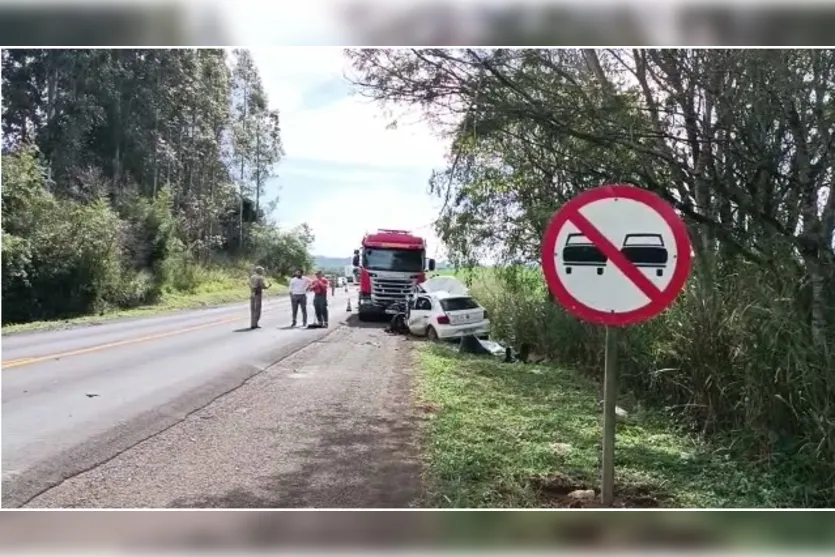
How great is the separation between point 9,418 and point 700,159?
162 inches

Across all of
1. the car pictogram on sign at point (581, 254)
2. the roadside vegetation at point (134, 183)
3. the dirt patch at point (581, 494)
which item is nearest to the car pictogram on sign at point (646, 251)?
the car pictogram on sign at point (581, 254)

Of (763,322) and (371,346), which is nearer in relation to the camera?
(763,322)

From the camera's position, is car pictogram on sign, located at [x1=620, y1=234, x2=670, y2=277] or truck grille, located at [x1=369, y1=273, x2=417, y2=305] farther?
truck grille, located at [x1=369, y1=273, x2=417, y2=305]

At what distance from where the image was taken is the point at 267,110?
3766 millimetres

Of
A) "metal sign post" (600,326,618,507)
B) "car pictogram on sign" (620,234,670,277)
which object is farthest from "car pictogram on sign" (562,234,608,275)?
"metal sign post" (600,326,618,507)

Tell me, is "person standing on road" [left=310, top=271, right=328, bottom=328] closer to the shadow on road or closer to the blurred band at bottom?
the shadow on road

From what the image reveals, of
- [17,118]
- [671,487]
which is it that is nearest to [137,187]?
[17,118]

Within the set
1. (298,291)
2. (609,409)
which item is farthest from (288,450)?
(609,409)

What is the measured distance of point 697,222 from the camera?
4.41 meters

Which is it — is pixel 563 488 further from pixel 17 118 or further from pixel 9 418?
pixel 17 118

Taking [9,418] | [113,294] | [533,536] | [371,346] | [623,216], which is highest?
[623,216]

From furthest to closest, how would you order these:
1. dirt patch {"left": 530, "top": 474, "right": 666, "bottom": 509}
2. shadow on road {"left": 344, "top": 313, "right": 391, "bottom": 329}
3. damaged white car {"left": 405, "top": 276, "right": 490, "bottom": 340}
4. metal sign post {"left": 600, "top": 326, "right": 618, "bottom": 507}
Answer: damaged white car {"left": 405, "top": 276, "right": 490, "bottom": 340} → shadow on road {"left": 344, "top": 313, "right": 391, "bottom": 329} → dirt patch {"left": 530, "top": 474, "right": 666, "bottom": 509} → metal sign post {"left": 600, "top": 326, "right": 618, "bottom": 507}

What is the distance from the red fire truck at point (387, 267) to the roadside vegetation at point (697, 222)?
0.37 metres

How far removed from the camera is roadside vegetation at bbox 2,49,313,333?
358 cm
